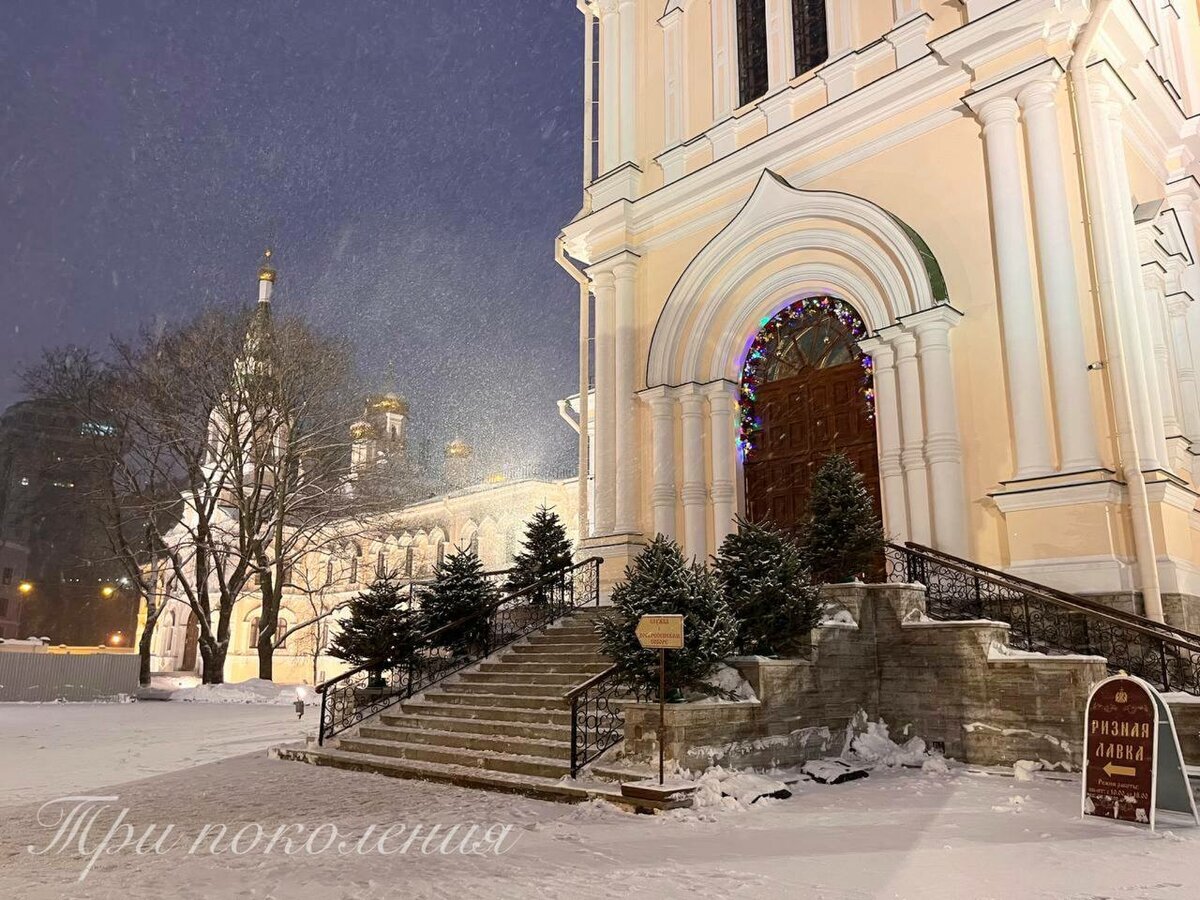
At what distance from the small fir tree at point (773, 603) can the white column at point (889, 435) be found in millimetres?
2918

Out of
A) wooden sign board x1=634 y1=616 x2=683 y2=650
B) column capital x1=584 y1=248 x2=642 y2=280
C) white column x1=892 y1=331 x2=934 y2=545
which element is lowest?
wooden sign board x1=634 y1=616 x2=683 y2=650

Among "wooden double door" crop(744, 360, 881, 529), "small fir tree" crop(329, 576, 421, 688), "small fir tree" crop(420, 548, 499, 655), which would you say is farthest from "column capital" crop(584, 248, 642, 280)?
"small fir tree" crop(329, 576, 421, 688)

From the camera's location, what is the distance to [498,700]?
11031mm

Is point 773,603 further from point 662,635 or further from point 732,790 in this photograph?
point 732,790

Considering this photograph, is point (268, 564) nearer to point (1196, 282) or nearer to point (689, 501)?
point (689, 501)

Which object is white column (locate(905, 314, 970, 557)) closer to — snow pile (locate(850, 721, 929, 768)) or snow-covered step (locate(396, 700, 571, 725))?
snow pile (locate(850, 721, 929, 768))

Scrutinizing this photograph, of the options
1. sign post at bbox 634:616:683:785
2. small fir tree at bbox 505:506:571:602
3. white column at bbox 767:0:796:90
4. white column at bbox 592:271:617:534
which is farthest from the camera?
white column at bbox 592:271:617:534

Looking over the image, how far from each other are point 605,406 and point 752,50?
23.5ft

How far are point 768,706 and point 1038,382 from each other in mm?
5571

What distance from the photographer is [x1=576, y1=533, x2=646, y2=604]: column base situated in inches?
606

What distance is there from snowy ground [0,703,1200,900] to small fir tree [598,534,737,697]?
146 centimetres

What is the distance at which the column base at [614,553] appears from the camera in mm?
15383

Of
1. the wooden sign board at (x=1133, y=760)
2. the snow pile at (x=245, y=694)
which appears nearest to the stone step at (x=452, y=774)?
the wooden sign board at (x=1133, y=760)

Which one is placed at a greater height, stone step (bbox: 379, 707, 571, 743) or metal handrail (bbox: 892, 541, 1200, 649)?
metal handrail (bbox: 892, 541, 1200, 649)
